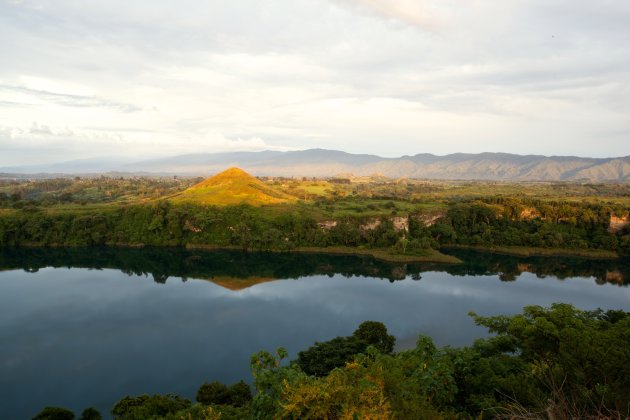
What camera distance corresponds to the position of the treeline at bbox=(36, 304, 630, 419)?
898 centimetres

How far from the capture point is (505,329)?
17438 mm

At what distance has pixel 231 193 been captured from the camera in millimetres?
89625

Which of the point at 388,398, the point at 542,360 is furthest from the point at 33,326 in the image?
the point at 542,360

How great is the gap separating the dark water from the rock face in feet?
39.6

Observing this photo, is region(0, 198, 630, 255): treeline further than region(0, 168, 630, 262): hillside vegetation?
Yes

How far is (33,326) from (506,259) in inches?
2664

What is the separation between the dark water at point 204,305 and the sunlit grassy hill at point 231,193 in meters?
18.3

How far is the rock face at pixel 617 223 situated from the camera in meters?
73.7

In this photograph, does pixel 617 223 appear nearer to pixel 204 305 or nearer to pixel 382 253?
pixel 382 253

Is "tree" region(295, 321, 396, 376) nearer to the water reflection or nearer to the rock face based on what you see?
the water reflection

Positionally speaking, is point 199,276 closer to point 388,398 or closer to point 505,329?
point 505,329

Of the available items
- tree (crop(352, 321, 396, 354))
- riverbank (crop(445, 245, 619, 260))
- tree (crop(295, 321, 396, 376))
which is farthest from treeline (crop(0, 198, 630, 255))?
tree (crop(295, 321, 396, 376))

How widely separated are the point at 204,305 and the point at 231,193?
160 feet

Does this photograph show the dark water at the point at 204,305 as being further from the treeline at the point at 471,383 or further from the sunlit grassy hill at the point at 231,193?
the sunlit grassy hill at the point at 231,193
